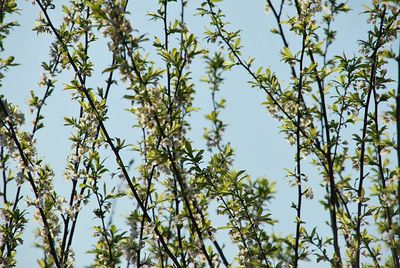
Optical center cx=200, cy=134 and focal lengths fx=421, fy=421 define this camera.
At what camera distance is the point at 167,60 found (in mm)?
3713

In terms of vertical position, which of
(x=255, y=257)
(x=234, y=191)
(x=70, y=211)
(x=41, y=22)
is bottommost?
(x=255, y=257)

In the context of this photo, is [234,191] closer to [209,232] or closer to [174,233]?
[209,232]

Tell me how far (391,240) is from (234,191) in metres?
1.32

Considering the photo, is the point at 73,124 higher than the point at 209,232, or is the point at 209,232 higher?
the point at 73,124

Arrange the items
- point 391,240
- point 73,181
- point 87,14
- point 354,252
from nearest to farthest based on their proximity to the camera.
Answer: point 391,240 < point 354,252 < point 73,181 < point 87,14

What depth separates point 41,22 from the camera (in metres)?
4.41

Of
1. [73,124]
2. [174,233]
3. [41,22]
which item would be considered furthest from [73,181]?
[41,22]

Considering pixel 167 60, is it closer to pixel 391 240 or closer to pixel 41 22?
pixel 41 22

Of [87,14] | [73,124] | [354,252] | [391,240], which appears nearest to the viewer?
[391,240]

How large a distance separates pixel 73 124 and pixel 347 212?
2.85m

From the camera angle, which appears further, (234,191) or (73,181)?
(73,181)

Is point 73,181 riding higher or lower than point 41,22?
lower

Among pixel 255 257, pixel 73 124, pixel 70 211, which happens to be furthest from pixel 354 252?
pixel 73 124

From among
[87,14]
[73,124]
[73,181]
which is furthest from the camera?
[87,14]
